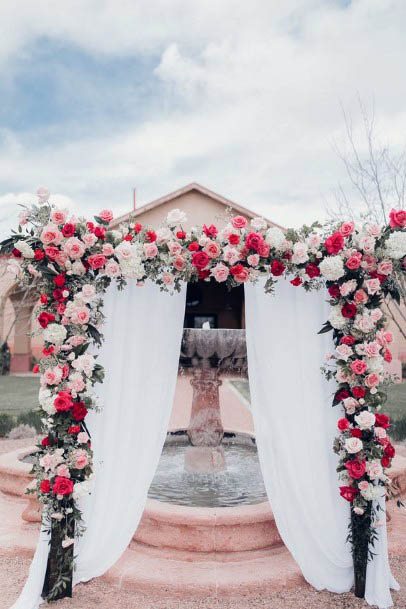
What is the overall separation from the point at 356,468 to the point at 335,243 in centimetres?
168

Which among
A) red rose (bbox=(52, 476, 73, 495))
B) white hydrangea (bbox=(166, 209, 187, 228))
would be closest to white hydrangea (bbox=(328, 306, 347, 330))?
white hydrangea (bbox=(166, 209, 187, 228))

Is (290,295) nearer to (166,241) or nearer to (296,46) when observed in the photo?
(166,241)

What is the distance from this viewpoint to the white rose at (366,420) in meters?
3.84

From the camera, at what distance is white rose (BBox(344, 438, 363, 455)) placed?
379 centimetres

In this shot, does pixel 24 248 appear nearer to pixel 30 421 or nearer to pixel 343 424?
pixel 343 424

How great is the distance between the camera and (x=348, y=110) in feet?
30.7

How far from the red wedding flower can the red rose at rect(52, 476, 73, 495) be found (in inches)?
80.5

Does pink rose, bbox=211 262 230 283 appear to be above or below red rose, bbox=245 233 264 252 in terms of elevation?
below

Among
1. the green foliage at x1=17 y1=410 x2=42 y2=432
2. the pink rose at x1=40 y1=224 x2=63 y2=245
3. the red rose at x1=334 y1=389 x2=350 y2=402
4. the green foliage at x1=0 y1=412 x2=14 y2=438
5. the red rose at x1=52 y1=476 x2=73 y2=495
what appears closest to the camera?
the red rose at x1=52 y1=476 x2=73 y2=495

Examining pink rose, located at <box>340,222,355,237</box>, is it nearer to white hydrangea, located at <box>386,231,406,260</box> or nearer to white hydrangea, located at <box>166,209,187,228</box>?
white hydrangea, located at <box>386,231,406,260</box>

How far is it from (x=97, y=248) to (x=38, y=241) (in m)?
0.44

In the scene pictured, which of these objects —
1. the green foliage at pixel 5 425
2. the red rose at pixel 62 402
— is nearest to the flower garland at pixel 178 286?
the red rose at pixel 62 402

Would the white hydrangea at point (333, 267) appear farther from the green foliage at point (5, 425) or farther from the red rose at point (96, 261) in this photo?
the green foliage at point (5, 425)

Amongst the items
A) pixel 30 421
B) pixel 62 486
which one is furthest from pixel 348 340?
pixel 30 421
